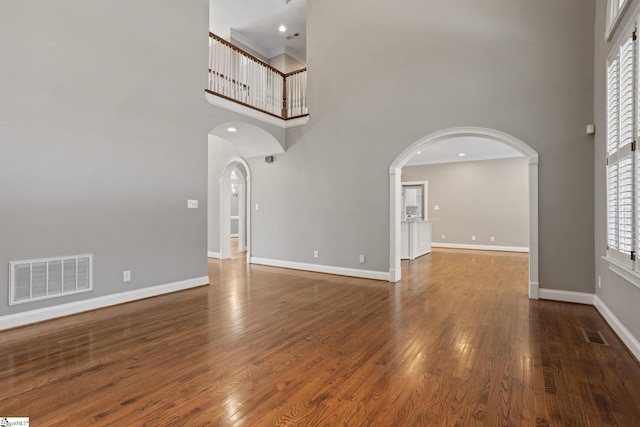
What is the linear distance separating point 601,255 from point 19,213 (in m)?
6.29

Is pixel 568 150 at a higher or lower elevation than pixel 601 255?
higher

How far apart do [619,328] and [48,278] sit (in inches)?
226

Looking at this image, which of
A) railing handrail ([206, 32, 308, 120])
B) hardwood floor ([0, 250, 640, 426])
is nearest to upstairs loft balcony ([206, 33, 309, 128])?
railing handrail ([206, 32, 308, 120])

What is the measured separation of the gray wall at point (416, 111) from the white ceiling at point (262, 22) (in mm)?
1094

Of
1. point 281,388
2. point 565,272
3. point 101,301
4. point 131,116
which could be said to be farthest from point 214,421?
point 565,272

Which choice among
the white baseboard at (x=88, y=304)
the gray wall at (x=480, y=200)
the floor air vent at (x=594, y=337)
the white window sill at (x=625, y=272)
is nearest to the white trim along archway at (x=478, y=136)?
the white window sill at (x=625, y=272)

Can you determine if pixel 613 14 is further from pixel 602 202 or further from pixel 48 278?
pixel 48 278

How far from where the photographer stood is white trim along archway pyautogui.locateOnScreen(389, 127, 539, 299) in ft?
13.8

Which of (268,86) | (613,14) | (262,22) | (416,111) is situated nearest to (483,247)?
(416,111)

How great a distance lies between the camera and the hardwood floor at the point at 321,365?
70.6 inches

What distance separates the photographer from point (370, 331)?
3.07m

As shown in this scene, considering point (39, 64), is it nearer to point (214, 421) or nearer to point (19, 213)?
point (19, 213)

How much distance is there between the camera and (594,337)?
2910 mm

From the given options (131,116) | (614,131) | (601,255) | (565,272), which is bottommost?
(565,272)
